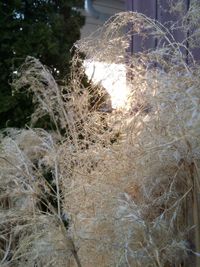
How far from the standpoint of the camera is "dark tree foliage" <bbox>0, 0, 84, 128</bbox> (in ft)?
7.84

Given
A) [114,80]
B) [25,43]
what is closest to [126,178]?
[114,80]

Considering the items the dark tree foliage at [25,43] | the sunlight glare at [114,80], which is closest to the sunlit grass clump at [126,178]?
the sunlight glare at [114,80]

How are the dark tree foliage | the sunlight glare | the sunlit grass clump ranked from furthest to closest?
the dark tree foliage, the sunlight glare, the sunlit grass clump

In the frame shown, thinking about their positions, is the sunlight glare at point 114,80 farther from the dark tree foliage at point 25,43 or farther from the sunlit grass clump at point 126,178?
the dark tree foliage at point 25,43

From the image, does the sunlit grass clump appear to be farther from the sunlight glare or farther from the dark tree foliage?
the dark tree foliage

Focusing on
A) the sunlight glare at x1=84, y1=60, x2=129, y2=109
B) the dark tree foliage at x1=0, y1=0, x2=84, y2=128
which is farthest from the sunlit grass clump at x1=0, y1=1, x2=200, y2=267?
the dark tree foliage at x1=0, y1=0, x2=84, y2=128

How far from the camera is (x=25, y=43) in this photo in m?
2.40

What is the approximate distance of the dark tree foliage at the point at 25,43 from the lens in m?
2.39

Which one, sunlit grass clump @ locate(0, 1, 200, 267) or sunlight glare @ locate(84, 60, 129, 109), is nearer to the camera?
sunlit grass clump @ locate(0, 1, 200, 267)

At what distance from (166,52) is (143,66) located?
0.35ft

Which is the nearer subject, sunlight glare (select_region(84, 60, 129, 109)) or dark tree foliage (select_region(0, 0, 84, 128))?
sunlight glare (select_region(84, 60, 129, 109))

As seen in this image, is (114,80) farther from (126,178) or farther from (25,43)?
(25,43)

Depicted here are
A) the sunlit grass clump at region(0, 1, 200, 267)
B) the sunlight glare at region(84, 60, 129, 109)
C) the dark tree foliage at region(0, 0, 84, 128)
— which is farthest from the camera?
the dark tree foliage at region(0, 0, 84, 128)

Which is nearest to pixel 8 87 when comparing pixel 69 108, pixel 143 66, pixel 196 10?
pixel 69 108
